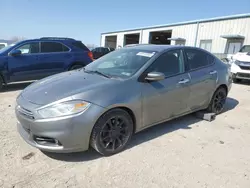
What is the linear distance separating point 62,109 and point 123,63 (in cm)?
149

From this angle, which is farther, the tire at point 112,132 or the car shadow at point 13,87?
the car shadow at point 13,87

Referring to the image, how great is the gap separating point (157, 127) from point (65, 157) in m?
1.82

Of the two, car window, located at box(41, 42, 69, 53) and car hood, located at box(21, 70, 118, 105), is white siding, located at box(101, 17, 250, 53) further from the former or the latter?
car hood, located at box(21, 70, 118, 105)

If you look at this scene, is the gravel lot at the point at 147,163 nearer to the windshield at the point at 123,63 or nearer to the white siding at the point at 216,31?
the windshield at the point at 123,63

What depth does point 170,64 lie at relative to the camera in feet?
12.3

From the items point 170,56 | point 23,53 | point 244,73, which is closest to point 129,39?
point 244,73

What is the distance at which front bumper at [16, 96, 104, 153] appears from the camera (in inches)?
100

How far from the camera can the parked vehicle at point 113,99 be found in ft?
8.54

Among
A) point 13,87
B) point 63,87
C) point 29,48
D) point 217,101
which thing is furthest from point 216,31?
point 63,87

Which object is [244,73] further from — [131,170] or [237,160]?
[131,170]

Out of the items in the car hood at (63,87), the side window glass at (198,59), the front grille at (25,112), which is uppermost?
the side window glass at (198,59)

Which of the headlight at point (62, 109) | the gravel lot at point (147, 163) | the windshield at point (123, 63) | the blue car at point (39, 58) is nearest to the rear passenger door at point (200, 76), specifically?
the gravel lot at point (147, 163)

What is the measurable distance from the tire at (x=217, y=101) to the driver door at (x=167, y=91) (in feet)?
3.26

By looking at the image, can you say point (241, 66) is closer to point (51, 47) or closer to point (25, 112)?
point (51, 47)
